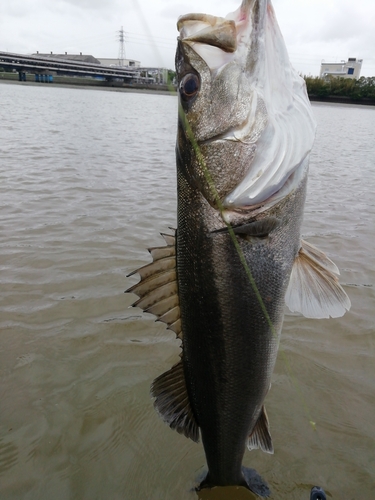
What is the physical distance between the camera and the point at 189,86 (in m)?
1.72

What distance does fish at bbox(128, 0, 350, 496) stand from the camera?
168cm

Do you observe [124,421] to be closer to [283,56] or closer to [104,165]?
[283,56]

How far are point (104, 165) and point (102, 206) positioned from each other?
4.34 meters

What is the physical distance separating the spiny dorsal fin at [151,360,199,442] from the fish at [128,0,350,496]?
0.02 metres

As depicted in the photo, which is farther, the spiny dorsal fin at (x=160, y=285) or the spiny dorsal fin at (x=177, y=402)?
the spiny dorsal fin at (x=177, y=402)

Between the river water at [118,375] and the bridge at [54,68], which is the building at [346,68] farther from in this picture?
the river water at [118,375]

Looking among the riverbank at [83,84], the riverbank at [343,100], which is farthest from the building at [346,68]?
the riverbank at [83,84]

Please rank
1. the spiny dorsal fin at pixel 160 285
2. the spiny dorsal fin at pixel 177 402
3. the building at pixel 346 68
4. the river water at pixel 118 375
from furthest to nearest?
1. the building at pixel 346 68
2. the river water at pixel 118 375
3. the spiny dorsal fin at pixel 177 402
4. the spiny dorsal fin at pixel 160 285

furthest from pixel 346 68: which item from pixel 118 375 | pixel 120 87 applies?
pixel 118 375

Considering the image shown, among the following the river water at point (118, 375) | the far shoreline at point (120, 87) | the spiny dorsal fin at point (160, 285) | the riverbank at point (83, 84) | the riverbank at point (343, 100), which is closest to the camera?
the spiny dorsal fin at point (160, 285)

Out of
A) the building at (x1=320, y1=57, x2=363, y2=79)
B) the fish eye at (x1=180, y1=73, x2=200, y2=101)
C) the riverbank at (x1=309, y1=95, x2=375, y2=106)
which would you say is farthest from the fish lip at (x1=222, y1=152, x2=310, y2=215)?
the building at (x1=320, y1=57, x2=363, y2=79)

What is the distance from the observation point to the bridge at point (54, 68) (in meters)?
79.8

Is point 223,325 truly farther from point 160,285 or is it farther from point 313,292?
point 313,292

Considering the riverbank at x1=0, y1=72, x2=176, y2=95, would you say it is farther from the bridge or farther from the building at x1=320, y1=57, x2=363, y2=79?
the building at x1=320, y1=57, x2=363, y2=79
